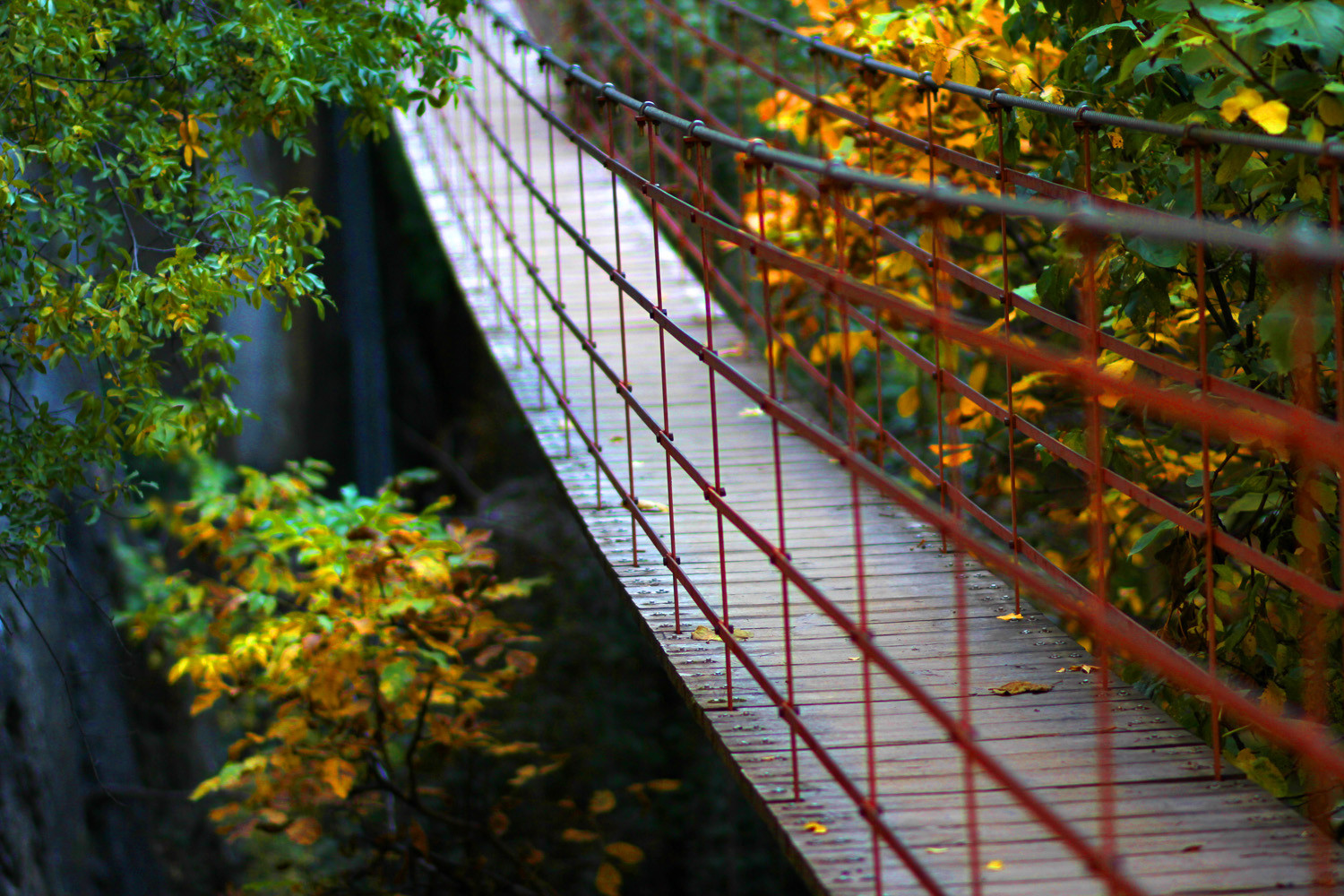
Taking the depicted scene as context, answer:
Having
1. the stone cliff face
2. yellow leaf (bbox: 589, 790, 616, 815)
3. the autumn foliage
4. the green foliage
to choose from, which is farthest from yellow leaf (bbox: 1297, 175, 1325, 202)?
yellow leaf (bbox: 589, 790, 616, 815)

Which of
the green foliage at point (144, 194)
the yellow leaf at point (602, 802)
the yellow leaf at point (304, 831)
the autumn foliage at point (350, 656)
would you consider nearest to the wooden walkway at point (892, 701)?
the autumn foliage at point (350, 656)

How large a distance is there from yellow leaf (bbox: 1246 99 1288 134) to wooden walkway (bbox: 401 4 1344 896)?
0.93 meters

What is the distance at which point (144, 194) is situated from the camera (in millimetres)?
3330

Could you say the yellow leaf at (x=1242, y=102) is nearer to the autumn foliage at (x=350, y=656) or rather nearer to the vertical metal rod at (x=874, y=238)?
the vertical metal rod at (x=874, y=238)

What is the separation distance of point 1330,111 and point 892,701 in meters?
1.30

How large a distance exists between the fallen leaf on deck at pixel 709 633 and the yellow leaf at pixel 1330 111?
1.47 meters

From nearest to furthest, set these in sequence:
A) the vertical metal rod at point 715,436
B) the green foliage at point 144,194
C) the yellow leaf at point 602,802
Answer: the vertical metal rod at point 715,436 < the green foliage at point 144,194 < the yellow leaf at point 602,802

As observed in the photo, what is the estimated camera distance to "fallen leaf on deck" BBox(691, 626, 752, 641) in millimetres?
2898

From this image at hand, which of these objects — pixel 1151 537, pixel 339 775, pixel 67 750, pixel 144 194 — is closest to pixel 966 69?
pixel 1151 537

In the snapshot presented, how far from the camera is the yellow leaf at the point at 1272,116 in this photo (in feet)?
6.97

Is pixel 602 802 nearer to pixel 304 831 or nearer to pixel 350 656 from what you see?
pixel 304 831

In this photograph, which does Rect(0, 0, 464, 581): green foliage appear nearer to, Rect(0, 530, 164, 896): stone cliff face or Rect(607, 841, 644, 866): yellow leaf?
Rect(0, 530, 164, 896): stone cliff face

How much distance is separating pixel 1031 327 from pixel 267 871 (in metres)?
4.47

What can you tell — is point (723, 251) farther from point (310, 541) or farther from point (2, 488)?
point (2, 488)
